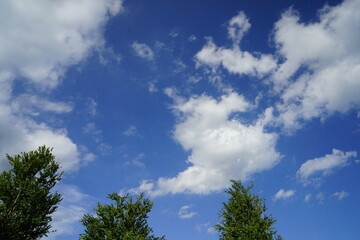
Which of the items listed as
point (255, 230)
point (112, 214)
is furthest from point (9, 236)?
point (255, 230)

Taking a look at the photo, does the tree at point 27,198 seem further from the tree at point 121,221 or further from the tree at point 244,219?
the tree at point 244,219

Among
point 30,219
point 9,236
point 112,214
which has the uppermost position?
point 112,214

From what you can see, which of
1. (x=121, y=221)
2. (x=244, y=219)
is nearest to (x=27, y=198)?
(x=121, y=221)

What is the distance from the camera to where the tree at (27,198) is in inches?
748

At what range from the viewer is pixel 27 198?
20.0m

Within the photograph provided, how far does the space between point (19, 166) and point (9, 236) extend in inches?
202

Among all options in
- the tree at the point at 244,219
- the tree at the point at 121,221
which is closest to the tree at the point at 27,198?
the tree at the point at 121,221

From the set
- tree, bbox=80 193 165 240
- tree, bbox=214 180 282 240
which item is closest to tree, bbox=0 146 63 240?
tree, bbox=80 193 165 240

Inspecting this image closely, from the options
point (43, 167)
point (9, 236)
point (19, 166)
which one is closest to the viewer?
point (9, 236)

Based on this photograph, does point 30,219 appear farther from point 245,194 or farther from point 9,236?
point 245,194

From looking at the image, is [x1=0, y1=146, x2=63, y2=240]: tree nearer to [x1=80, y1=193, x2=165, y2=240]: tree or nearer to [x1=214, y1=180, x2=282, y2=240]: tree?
[x1=80, y1=193, x2=165, y2=240]: tree

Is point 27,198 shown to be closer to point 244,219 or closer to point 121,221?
point 121,221

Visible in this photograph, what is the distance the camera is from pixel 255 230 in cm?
Result: 1973

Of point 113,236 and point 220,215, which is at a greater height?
point 220,215
